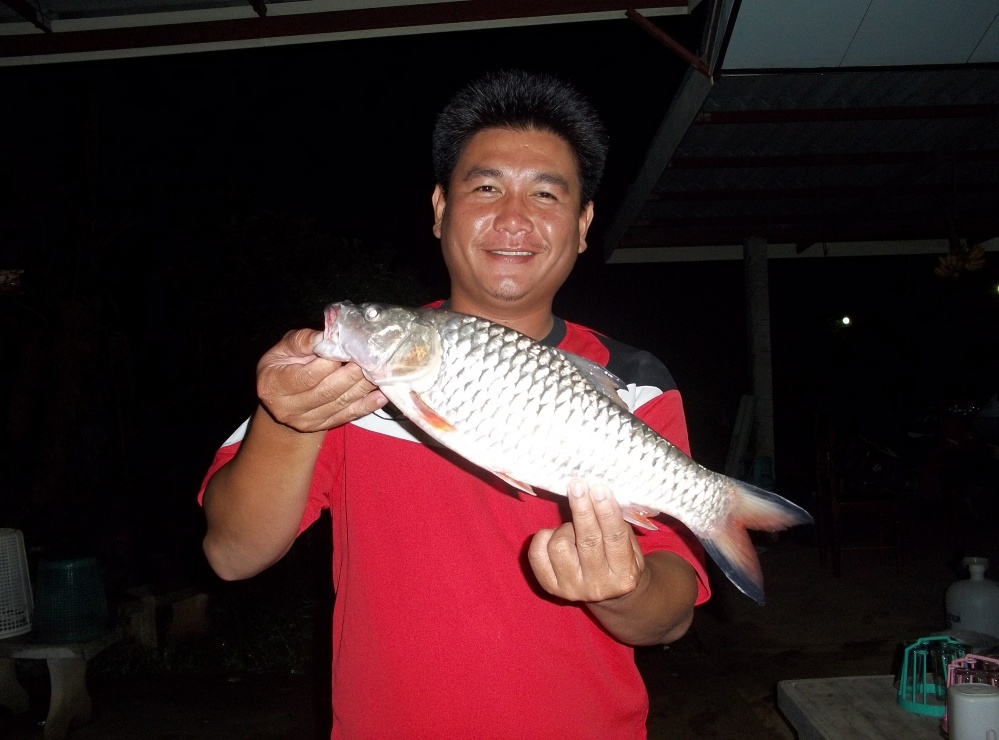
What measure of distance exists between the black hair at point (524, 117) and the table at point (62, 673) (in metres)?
4.63

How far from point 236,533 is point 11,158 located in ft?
26.3

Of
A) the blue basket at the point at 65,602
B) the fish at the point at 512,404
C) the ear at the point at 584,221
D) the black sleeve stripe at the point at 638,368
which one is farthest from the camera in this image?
the blue basket at the point at 65,602

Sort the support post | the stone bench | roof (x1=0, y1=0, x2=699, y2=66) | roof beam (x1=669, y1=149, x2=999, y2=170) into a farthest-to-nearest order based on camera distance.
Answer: the support post < roof beam (x1=669, y1=149, x2=999, y2=170) < the stone bench < roof (x1=0, y1=0, x2=699, y2=66)

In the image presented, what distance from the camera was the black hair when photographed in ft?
7.39

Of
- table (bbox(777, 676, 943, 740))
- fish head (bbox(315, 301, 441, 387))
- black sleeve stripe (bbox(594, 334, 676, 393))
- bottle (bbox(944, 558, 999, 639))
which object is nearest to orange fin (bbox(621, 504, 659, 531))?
black sleeve stripe (bbox(594, 334, 676, 393))

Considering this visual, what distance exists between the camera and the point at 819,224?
9.51 m

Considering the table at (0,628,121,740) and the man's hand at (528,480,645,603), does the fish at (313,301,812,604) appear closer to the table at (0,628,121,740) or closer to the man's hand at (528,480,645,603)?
the man's hand at (528,480,645,603)

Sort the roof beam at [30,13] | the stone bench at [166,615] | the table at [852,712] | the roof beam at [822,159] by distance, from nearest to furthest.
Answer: the table at [852,712] < the roof beam at [30,13] < the stone bench at [166,615] < the roof beam at [822,159]

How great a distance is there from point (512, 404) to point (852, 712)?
96.5 inches

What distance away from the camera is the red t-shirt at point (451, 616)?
6.07 ft

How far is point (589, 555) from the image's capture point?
164 centimetres

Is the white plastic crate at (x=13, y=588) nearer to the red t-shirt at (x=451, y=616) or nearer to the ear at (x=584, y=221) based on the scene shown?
the red t-shirt at (x=451, y=616)

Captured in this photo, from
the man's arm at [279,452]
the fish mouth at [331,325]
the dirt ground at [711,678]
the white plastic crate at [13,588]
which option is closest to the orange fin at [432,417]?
the man's arm at [279,452]

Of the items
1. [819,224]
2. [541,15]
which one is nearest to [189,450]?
[541,15]
